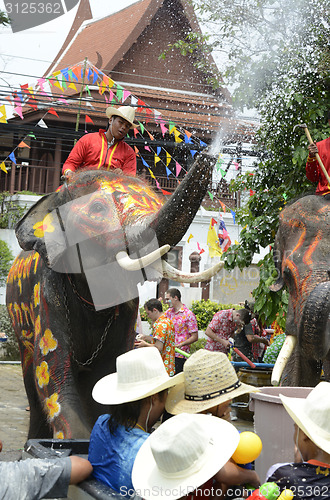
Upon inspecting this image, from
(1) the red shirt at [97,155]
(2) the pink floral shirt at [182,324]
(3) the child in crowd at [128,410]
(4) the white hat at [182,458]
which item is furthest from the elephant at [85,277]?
(2) the pink floral shirt at [182,324]

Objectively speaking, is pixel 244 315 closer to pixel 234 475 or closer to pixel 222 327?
pixel 222 327

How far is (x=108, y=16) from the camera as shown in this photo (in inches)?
923

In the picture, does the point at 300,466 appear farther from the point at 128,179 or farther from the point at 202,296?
the point at 202,296

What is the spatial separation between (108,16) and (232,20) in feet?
48.9

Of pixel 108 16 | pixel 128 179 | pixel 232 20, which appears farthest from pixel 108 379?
pixel 108 16

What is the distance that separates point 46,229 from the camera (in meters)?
4.84

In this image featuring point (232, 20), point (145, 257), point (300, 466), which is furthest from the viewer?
point (232, 20)

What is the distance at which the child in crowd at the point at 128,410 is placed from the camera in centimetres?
277

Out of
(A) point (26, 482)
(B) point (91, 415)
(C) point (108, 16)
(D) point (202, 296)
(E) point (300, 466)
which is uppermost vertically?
(C) point (108, 16)

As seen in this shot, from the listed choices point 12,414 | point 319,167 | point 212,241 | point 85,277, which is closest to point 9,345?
point 12,414

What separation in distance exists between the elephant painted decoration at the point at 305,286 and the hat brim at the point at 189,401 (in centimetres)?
146

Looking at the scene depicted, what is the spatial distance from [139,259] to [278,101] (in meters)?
4.22

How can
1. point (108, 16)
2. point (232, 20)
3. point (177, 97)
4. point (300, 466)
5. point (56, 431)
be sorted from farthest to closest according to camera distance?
point (108, 16)
point (177, 97)
point (232, 20)
point (56, 431)
point (300, 466)

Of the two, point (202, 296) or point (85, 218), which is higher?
point (85, 218)
